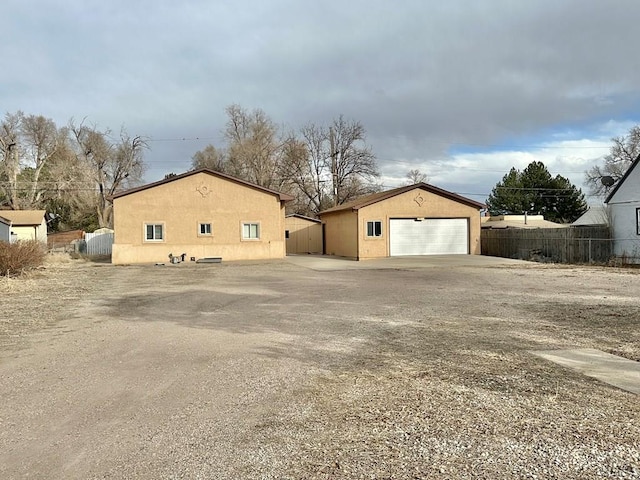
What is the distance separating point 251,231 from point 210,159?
1127 inches

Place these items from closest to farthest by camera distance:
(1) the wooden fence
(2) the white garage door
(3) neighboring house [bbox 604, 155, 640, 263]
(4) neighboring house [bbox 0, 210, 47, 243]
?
1. (1) the wooden fence
2. (3) neighboring house [bbox 604, 155, 640, 263]
3. (2) the white garage door
4. (4) neighboring house [bbox 0, 210, 47, 243]

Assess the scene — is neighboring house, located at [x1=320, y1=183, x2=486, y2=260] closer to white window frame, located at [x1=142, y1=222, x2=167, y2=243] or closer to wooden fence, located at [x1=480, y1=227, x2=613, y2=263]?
wooden fence, located at [x1=480, y1=227, x2=613, y2=263]

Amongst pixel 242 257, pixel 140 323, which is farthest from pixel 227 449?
pixel 242 257

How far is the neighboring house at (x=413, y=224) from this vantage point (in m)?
29.0

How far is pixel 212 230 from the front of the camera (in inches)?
1124

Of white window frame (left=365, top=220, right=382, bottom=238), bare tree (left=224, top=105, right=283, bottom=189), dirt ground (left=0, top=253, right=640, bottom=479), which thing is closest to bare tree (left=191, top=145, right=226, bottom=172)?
bare tree (left=224, top=105, right=283, bottom=189)

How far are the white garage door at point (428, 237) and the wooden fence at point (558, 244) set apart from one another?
2467mm

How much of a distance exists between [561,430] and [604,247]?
25704 mm

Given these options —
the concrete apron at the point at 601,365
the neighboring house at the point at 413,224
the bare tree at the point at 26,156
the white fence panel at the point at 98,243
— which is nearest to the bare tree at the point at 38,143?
the bare tree at the point at 26,156

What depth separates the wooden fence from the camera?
25391 mm

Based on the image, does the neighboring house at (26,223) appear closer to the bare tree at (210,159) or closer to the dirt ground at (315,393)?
the bare tree at (210,159)

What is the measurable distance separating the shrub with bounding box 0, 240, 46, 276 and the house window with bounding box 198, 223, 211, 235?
32.8 feet

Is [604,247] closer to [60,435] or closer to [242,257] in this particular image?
[242,257]

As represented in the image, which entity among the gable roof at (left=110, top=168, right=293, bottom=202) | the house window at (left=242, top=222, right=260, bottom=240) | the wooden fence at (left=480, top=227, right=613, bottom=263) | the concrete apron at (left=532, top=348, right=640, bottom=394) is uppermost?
the gable roof at (left=110, top=168, right=293, bottom=202)
